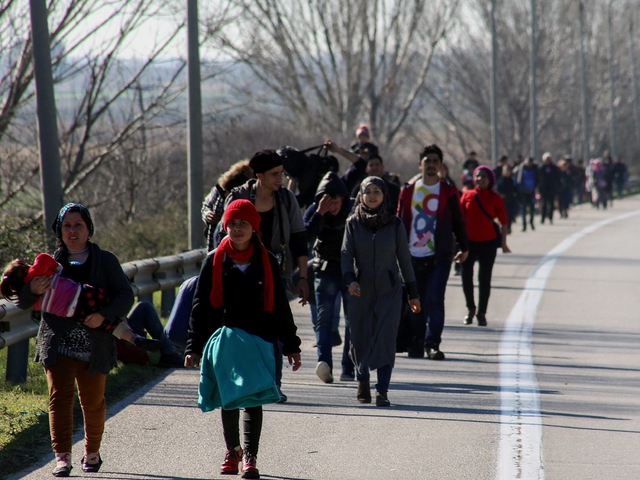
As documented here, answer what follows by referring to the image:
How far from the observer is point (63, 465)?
5703 mm

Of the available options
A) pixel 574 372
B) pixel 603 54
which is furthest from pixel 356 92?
pixel 603 54

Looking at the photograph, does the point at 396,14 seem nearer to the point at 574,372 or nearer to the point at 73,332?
the point at 574,372

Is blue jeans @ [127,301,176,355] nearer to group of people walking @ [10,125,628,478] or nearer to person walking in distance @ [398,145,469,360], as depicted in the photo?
group of people walking @ [10,125,628,478]

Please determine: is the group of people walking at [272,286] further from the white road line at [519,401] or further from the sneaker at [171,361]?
the sneaker at [171,361]

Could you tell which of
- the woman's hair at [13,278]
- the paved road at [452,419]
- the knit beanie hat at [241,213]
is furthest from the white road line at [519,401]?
the woman's hair at [13,278]

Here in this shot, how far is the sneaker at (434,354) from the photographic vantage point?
9.77m

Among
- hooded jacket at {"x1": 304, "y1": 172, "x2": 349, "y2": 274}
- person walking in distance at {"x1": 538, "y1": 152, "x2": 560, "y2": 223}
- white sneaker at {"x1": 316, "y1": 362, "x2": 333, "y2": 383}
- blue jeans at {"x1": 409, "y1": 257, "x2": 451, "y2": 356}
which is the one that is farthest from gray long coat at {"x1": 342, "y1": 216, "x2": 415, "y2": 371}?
person walking in distance at {"x1": 538, "y1": 152, "x2": 560, "y2": 223}

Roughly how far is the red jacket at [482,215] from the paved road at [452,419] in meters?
1.00

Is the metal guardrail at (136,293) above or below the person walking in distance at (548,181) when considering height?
below

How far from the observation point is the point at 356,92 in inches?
1286

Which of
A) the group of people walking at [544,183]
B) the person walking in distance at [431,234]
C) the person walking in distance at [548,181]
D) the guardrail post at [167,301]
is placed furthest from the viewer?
the person walking in distance at [548,181]

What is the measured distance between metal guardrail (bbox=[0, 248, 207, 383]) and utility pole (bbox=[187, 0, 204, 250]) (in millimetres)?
1206

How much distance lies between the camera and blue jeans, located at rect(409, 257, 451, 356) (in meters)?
9.75

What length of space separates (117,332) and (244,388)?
76 centimetres
